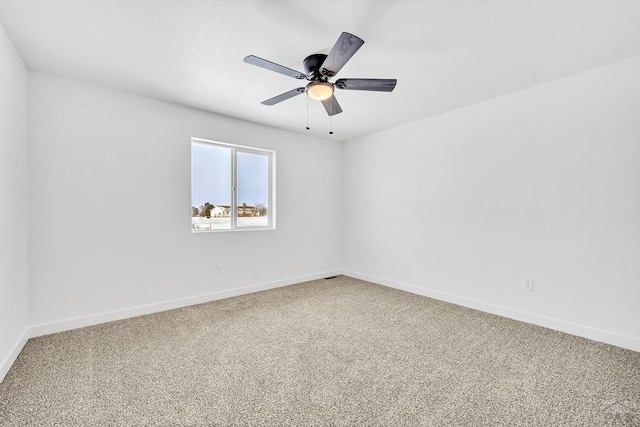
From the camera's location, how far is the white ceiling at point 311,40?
176 cm

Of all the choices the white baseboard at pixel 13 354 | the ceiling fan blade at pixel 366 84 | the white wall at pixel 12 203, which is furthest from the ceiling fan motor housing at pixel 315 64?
the white baseboard at pixel 13 354

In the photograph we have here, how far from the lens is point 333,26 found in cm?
192

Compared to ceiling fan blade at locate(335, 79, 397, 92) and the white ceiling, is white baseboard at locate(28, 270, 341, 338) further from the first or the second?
ceiling fan blade at locate(335, 79, 397, 92)

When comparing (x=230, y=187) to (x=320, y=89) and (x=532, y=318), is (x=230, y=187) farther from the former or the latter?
(x=532, y=318)

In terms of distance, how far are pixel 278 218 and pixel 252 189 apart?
0.55 meters

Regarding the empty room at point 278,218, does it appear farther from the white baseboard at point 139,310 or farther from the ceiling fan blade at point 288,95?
the ceiling fan blade at point 288,95

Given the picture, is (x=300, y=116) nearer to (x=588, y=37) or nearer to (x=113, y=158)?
(x=113, y=158)

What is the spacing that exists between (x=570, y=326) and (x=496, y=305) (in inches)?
24.3

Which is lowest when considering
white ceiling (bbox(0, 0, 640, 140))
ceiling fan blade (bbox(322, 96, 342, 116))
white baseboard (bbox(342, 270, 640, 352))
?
white baseboard (bbox(342, 270, 640, 352))

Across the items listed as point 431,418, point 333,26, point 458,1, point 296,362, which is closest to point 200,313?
point 296,362

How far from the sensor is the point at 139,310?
9.93ft

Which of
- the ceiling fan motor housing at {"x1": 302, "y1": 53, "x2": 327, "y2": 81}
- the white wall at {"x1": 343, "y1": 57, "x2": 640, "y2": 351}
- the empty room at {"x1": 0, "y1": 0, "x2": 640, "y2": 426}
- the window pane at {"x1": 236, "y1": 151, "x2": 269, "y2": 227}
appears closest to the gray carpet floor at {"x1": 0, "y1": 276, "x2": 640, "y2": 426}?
the empty room at {"x1": 0, "y1": 0, "x2": 640, "y2": 426}

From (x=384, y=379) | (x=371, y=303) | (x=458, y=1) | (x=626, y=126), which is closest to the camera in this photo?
(x=458, y=1)

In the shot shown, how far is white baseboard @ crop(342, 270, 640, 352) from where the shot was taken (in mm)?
2367
